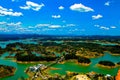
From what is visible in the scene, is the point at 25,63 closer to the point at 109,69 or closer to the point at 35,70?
the point at 35,70

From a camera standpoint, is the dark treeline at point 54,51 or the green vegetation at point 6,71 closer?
the green vegetation at point 6,71

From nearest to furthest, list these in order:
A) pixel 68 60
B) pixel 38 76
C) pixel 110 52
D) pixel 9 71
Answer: pixel 38 76 → pixel 9 71 → pixel 68 60 → pixel 110 52

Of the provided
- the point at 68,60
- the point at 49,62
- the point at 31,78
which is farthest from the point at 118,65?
the point at 31,78

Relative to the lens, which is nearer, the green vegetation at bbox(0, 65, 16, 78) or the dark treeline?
the green vegetation at bbox(0, 65, 16, 78)

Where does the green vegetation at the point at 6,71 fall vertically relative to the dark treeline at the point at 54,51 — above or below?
below

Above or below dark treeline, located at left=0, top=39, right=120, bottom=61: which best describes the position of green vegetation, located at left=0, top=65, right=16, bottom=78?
below

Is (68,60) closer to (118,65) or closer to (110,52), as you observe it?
(118,65)

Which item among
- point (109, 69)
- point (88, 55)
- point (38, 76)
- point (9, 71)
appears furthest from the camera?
point (88, 55)

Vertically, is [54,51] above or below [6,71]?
above

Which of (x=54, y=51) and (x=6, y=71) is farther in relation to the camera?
(x=54, y=51)

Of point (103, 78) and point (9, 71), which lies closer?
point (103, 78)
